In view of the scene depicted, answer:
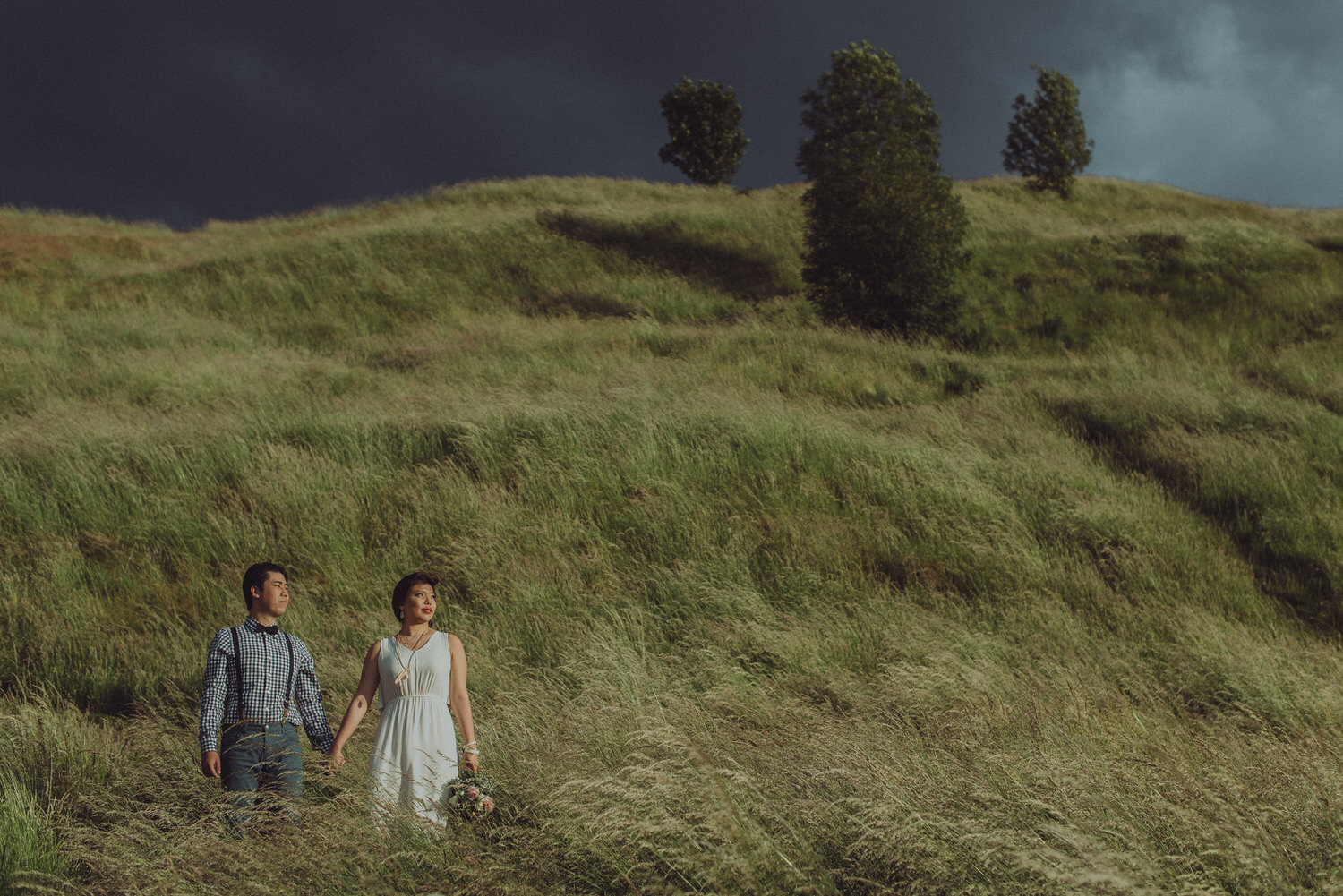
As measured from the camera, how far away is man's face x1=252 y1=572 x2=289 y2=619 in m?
3.31

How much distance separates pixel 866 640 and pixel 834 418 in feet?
14.5

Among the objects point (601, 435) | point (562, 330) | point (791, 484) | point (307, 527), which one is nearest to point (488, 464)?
point (601, 435)

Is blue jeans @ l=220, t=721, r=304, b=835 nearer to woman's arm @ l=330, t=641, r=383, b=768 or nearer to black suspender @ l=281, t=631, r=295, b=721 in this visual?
black suspender @ l=281, t=631, r=295, b=721

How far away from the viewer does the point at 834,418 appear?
8.93m

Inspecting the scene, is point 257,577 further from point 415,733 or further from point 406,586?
point 415,733

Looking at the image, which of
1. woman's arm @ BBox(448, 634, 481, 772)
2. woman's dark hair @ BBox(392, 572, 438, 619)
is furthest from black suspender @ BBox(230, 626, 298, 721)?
woman's arm @ BBox(448, 634, 481, 772)

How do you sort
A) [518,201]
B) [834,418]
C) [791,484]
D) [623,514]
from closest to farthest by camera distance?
[623,514] → [791,484] → [834,418] → [518,201]

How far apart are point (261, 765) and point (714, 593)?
119 inches

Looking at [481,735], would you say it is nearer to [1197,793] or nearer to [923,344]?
[1197,793]

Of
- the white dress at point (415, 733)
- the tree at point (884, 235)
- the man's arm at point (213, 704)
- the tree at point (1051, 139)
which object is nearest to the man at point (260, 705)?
the man's arm at point (213, 704)

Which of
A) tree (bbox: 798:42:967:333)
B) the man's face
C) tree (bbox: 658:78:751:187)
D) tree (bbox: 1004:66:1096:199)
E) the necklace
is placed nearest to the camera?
the necklace

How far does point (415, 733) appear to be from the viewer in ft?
9.67

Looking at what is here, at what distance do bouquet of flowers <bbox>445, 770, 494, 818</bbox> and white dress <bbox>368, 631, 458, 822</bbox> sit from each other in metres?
0.04

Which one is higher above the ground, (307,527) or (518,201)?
(518,201)
